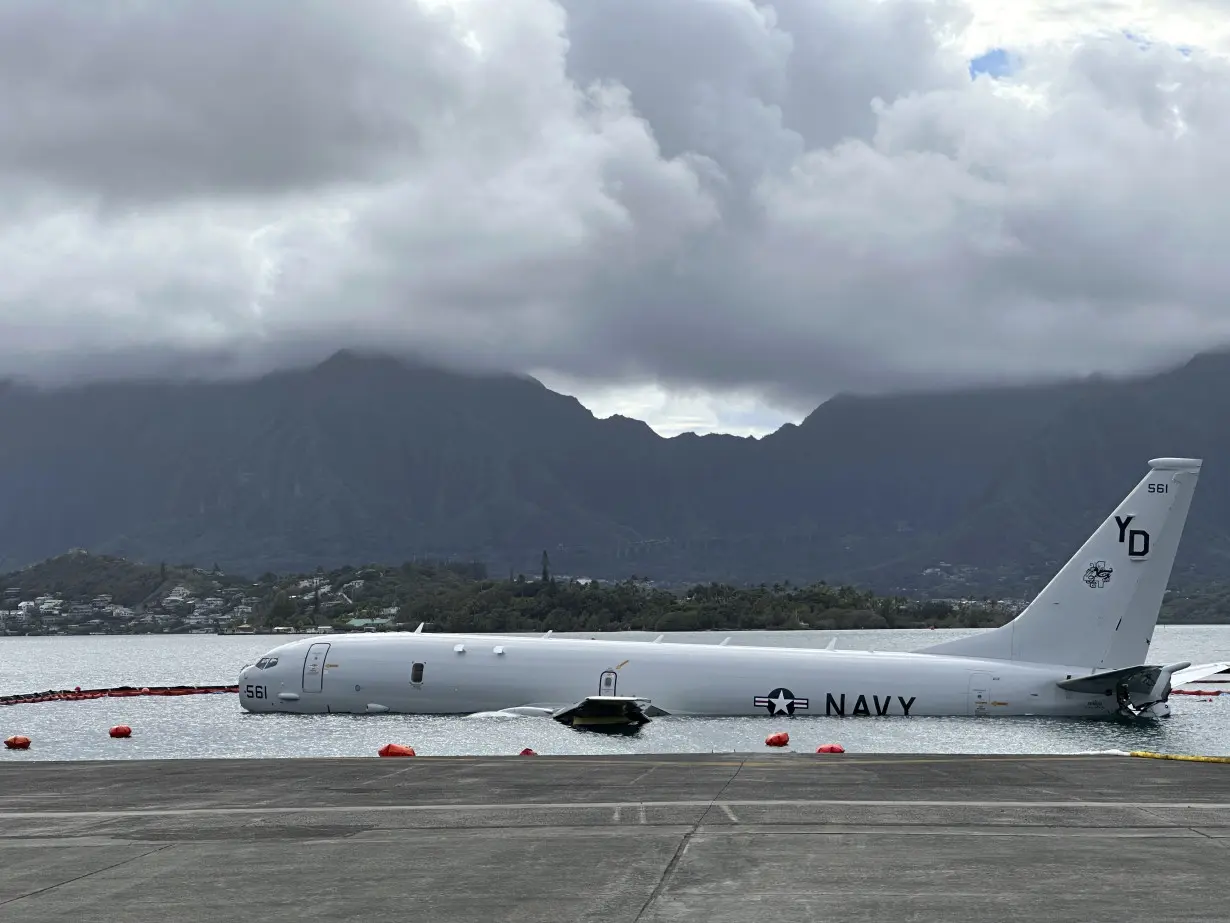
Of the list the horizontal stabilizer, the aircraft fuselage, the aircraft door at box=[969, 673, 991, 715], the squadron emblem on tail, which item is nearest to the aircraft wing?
the horizontal stabilizer

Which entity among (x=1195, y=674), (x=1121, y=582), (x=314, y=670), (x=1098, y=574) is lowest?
(x=314, y=670)

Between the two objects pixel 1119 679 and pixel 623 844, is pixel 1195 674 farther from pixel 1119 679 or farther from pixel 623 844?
pixel 623 844

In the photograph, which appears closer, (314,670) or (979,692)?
(979,692)

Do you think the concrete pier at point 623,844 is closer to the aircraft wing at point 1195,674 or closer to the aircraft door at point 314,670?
the aircraft wing at point 1195,674

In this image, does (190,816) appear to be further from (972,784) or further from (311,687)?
(311,687)

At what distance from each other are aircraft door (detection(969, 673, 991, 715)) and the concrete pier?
90.1ft

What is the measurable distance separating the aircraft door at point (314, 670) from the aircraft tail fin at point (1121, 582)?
3074 centimetres

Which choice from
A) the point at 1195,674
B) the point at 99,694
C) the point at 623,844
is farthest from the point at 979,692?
the point at 99,694

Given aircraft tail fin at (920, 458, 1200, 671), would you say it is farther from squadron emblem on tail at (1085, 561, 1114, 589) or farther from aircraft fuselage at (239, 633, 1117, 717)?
aircraft fuselage at (239, 633, 1117, 717)

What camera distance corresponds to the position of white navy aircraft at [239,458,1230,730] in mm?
58312

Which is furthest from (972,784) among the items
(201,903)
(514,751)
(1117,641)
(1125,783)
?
(1117,641)

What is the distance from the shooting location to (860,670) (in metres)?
60.6

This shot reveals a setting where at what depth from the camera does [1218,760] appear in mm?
32281

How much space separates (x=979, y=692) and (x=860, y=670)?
4.93 meters
